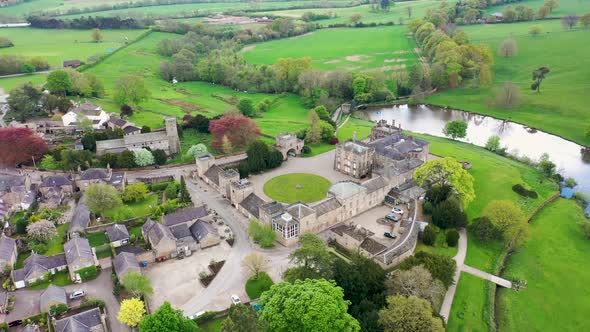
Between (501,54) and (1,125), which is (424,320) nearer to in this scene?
(1,125)

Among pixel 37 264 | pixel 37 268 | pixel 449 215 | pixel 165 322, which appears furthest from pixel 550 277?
pixel 37 264

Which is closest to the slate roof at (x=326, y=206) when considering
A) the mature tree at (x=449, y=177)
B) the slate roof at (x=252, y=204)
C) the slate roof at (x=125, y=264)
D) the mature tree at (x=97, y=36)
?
the slate roof at (x=252, y=204)

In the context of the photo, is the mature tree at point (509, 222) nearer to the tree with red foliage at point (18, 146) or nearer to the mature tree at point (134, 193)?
the mature tree at point (134, 193)

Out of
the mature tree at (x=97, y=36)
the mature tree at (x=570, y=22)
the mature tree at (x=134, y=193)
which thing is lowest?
the mature tree at (x=134, y=193)

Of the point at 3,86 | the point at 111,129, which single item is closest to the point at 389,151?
the point at 111,129

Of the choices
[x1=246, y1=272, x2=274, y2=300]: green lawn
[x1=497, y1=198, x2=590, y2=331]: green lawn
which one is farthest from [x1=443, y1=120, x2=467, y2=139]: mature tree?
[x1=246, y1=272, x2=274, y2=300]: green lawn

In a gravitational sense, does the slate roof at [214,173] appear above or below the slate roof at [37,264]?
above

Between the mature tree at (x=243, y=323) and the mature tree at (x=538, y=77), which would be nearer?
the mature tree at (x=243, y=323)
